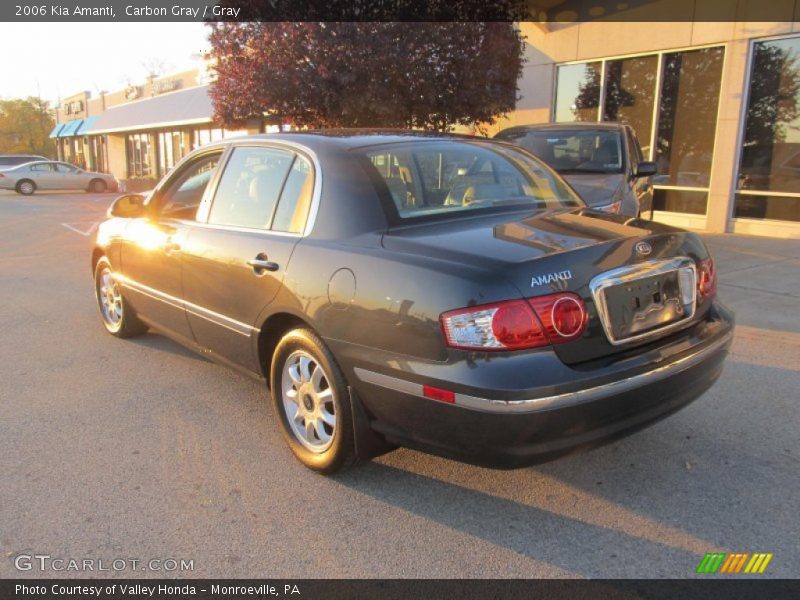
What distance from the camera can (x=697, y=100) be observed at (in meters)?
11.4

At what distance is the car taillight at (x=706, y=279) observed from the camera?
Answer: 3.07 m

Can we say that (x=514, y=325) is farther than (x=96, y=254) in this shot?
No

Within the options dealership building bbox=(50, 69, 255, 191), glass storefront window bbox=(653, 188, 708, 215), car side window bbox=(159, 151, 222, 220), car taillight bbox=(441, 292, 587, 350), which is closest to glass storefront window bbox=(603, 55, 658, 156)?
glass storefront window bbox=(653, 188, 708, 215)

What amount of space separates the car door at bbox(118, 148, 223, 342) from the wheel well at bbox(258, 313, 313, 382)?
87 centimetres

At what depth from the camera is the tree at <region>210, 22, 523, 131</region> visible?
952 cm

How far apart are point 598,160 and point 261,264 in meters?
5.29

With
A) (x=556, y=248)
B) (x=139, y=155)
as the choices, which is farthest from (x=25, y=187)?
(x=556, y=248)

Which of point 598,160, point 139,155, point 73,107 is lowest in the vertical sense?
point 139,155

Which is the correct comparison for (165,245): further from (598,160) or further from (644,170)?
(644,170)

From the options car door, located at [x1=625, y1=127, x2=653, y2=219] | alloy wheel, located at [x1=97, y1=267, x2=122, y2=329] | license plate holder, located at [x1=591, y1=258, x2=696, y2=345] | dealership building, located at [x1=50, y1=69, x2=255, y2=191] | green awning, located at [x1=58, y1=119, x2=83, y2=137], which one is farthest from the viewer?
green awning, located at [x1=58, y1=119, x2=83, y2=137]

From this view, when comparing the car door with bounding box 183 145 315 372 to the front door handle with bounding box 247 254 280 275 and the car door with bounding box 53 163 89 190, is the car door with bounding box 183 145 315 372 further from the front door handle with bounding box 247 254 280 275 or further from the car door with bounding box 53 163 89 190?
the car door with bounding box 53 163 89 190

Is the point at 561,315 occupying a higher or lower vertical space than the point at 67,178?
higher

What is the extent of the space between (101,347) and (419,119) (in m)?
6.95

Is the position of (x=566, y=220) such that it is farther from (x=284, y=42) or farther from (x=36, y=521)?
(x=284, y=42)
